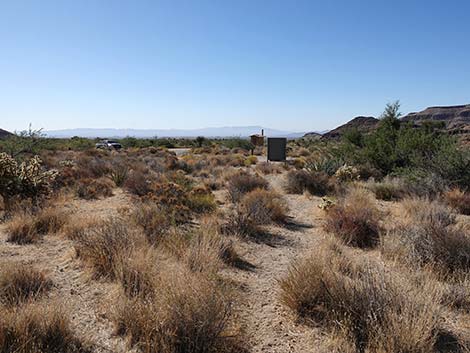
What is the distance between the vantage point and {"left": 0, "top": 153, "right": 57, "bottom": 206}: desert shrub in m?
8.73

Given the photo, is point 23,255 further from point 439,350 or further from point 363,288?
point 439,350

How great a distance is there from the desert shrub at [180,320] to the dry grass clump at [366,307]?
1.05m

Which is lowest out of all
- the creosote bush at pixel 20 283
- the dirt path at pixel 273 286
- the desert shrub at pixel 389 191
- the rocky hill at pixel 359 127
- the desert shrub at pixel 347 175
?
the dirt path at pixel 273 286

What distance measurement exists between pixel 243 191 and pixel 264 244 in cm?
538

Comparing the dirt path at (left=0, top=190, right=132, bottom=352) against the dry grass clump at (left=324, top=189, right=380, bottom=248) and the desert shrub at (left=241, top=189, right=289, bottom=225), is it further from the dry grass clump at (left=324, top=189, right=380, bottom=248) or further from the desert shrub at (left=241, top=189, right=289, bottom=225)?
the dry grass clump at (left=324, top=189, right=380, bottom=248)

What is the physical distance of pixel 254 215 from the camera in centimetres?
822

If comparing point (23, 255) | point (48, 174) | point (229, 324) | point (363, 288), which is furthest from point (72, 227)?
point (363, 288)

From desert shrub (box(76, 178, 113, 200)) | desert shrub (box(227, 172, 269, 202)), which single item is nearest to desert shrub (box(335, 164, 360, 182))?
desert shrub (box(227, 172, 269, 202))

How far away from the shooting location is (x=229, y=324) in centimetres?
365

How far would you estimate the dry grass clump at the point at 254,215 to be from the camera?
24.5 ft

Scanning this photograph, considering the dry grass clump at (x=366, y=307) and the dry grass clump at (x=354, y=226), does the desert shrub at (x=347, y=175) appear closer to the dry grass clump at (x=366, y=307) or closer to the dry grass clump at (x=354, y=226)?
the dry grass clump at (x=354, y=226)

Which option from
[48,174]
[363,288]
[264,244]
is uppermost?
[48,174]

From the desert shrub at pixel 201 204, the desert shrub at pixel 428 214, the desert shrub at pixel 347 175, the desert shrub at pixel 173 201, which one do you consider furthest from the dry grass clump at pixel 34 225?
the desert shrub at pixel 347 175

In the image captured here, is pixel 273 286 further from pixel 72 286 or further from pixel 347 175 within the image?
pixel 347 175
